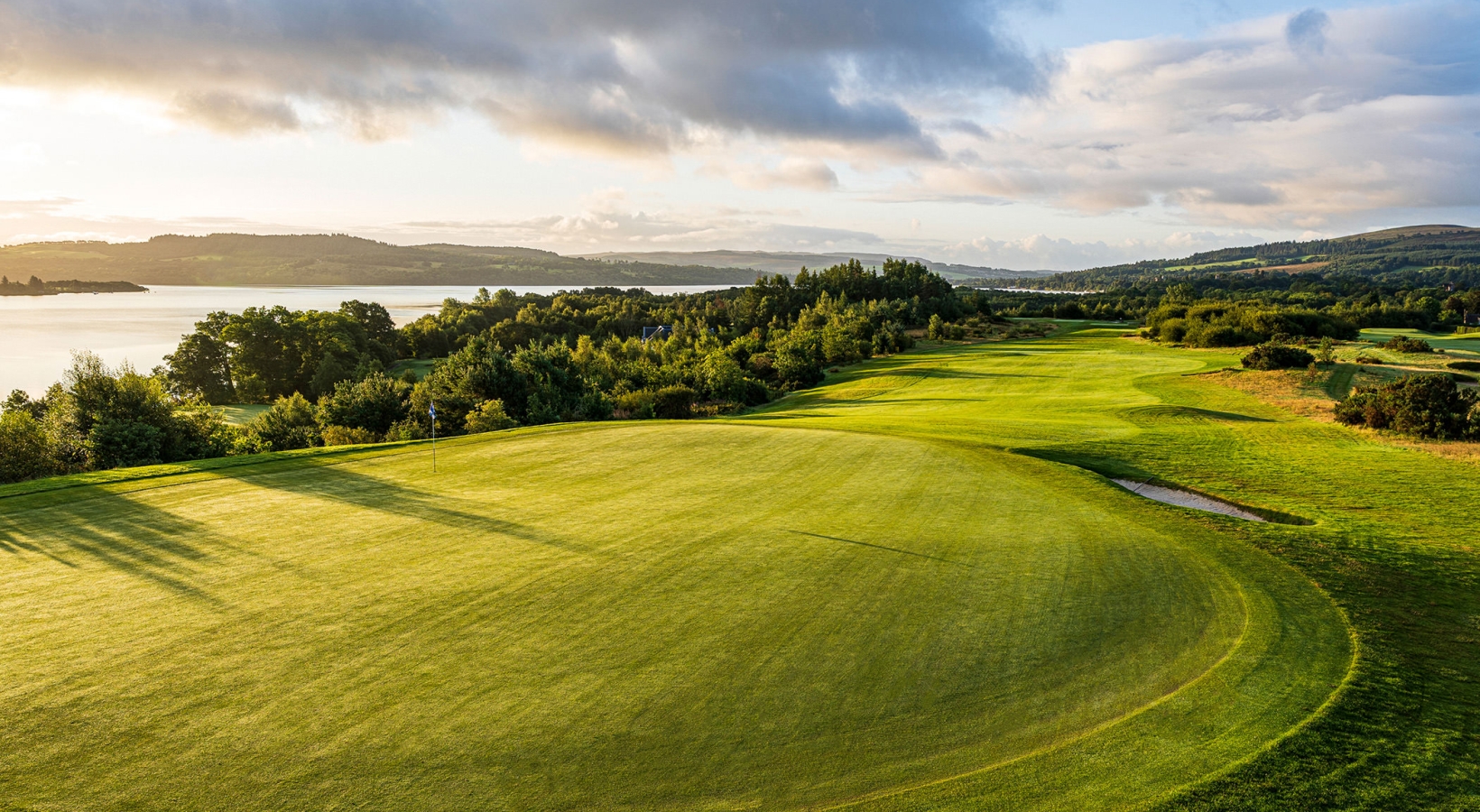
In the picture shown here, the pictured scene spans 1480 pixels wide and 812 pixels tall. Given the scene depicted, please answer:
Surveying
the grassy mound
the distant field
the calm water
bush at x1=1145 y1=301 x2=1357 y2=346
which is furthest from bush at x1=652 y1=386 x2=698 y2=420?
the distant field

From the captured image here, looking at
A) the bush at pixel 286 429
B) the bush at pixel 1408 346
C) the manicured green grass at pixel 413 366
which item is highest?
the bush at pixel 1408 346

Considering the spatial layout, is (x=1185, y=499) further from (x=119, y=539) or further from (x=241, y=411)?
(x=241, y=411)

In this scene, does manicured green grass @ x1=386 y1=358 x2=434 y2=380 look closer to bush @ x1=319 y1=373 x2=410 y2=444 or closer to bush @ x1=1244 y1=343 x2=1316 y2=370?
bush @ x1=319 y1=373 x2=410 y2=444

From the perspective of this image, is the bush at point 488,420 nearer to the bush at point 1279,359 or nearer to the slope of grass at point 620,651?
the slope of grass at point 620,651

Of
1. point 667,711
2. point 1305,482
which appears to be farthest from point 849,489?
point 1305,482

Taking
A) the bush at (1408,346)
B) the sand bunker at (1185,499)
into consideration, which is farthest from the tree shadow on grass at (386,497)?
the bush at (1408,346)

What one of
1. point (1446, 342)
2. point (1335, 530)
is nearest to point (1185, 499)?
point (1335, 530)
